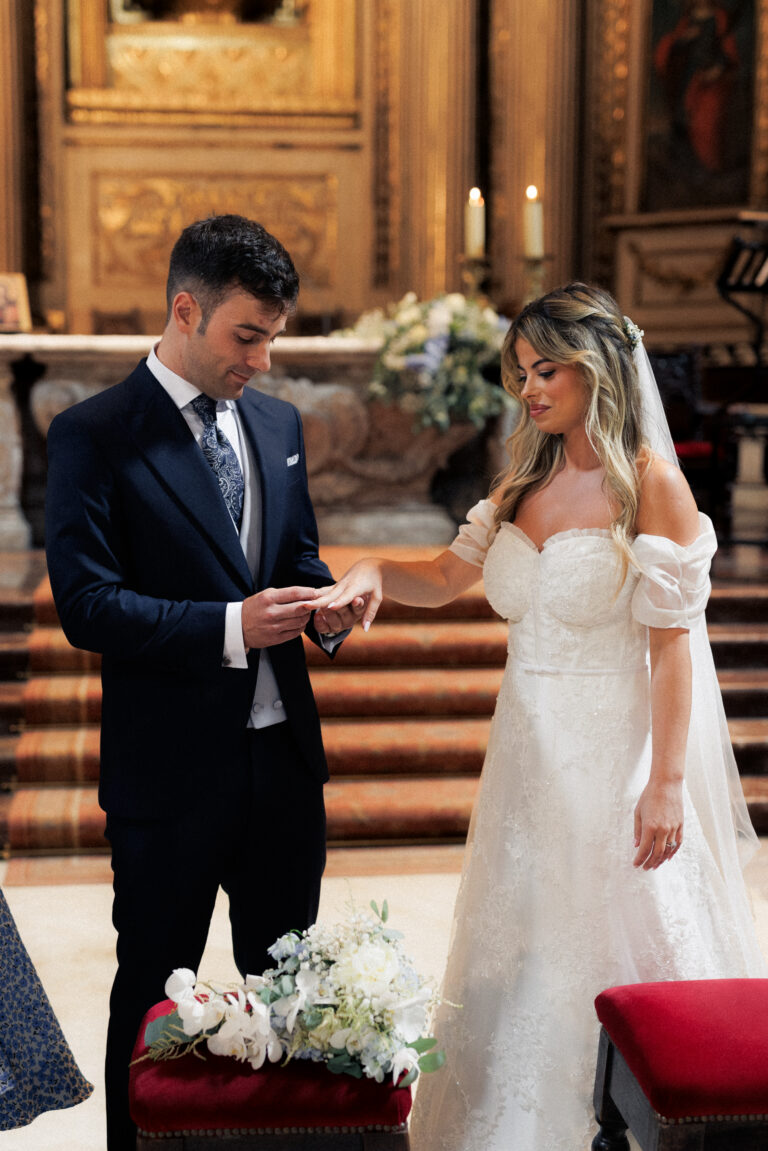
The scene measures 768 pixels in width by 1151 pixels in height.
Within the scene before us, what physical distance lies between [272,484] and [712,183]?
28.6ft

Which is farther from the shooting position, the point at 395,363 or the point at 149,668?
the point at 395,363

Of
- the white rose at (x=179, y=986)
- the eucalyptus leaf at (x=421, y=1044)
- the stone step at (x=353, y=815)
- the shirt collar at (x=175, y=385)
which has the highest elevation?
the shirt collar at (x=175, y=385)

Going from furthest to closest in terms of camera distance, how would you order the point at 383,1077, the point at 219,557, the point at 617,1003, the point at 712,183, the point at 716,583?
1. the point at 712,183
2. the point at 716,583
3. the point at 219,557
4. the point at 617,1003
5. the point at 383,1077

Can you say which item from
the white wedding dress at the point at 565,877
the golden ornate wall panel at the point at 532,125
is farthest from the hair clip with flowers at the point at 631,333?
the golden ornate wall panel at the point at 532,125

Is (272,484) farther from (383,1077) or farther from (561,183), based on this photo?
(561,183)

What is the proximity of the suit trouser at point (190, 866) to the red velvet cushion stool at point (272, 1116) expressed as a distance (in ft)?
1.34

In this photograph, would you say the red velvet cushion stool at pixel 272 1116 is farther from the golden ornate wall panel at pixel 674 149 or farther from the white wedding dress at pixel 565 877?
the golden ornate wall panel at pixel 674 149

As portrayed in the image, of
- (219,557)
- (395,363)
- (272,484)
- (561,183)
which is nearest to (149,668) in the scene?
→ (219,557)

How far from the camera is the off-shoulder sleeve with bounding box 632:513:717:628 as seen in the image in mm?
2283

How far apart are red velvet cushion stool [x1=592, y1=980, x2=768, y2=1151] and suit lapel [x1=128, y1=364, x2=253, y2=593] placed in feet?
3.25

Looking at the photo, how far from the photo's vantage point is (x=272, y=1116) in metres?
1.79

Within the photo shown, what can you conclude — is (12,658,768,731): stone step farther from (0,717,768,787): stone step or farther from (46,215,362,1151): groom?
(46,215,362,1151): groom

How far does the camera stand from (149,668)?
7.19ft

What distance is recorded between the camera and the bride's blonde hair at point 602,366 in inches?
92.3
